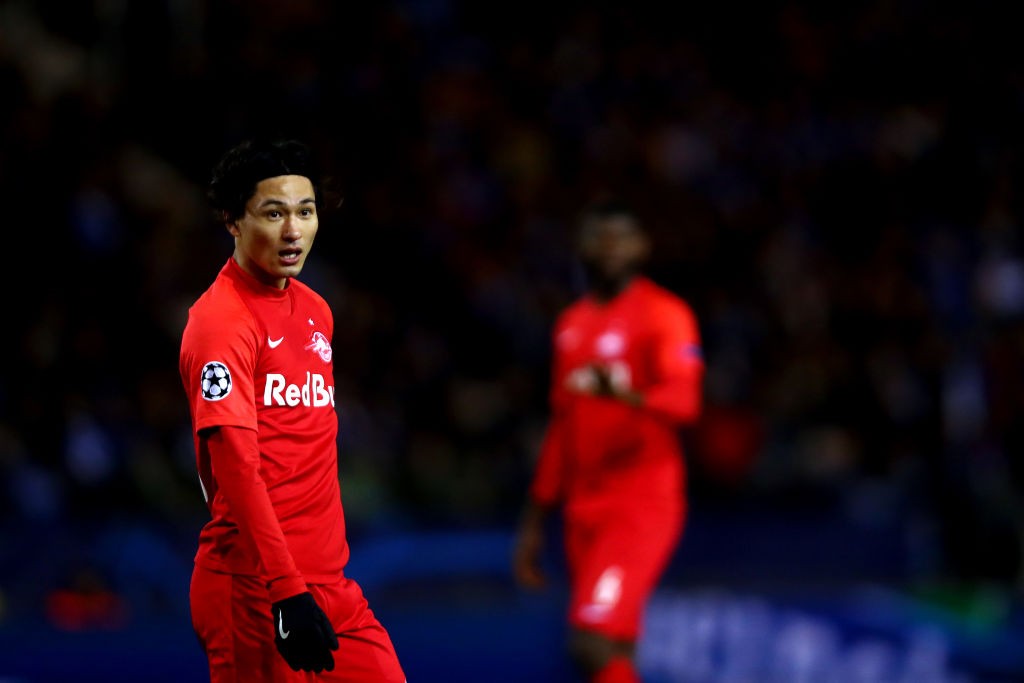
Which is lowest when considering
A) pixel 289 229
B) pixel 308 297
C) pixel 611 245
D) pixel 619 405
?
pixel 619 405

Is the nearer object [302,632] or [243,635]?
[302,632]

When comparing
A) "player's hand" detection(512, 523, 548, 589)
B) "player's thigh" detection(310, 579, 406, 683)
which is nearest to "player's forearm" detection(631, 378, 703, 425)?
"player's hand" detection(512, 523, 548, 589)

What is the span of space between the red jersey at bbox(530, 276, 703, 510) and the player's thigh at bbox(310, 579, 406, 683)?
2384 mm

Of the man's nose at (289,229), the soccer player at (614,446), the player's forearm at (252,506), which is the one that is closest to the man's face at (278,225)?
the man's nose at (289,229)

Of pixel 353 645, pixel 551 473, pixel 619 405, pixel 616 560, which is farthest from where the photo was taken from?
pixel 551 473

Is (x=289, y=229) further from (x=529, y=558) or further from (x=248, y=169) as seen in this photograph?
(x=529, y=558)

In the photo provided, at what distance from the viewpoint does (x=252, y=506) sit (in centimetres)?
357

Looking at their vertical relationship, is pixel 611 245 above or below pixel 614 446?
above

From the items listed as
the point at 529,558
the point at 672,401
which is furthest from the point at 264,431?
the point at 529,558

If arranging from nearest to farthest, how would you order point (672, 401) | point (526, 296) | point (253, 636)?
point (253, 636) < point (672, 401) < point (526, 296)

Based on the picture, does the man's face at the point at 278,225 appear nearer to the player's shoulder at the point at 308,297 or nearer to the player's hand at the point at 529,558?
the player's shoulder at the point at 308,297

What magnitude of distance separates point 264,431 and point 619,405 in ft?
9.10

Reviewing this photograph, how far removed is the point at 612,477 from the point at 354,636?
2575 mm

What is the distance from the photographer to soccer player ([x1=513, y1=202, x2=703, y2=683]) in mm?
6016
